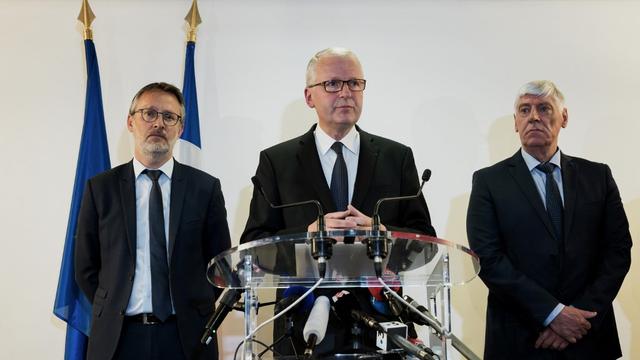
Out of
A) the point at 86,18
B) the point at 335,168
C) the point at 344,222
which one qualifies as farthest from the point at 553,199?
the point at 86,18

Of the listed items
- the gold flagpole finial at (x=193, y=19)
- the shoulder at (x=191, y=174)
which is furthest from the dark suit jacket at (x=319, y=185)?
the gold flagpole finial at (x=193, y=19)

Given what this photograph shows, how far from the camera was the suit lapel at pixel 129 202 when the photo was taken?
2.90m

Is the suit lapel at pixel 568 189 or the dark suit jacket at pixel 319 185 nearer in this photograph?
the dark suit jacket at pixel 319 185

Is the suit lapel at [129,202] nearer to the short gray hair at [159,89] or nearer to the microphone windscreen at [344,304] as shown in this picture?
the short gray hair at [159,89]

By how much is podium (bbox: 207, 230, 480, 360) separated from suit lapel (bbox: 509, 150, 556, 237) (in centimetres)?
135

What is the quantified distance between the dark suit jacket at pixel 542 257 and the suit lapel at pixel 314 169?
2.84 ft

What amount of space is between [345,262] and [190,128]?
93.5 inches

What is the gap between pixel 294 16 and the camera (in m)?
4.44

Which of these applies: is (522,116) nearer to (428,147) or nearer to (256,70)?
(428,147)

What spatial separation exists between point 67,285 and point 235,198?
1.10 m

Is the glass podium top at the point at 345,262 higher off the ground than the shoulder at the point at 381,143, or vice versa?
the shoulder at the point at 381,143

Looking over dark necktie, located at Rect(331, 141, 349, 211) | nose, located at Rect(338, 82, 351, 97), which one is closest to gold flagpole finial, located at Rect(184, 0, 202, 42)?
nose, located at Rect(338, 82, 351, 97)

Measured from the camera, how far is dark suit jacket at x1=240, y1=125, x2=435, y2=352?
2709mm

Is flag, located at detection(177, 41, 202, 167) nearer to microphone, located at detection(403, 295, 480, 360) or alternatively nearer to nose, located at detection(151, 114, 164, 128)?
nose, located at detection(151, 114, 164, 128)
